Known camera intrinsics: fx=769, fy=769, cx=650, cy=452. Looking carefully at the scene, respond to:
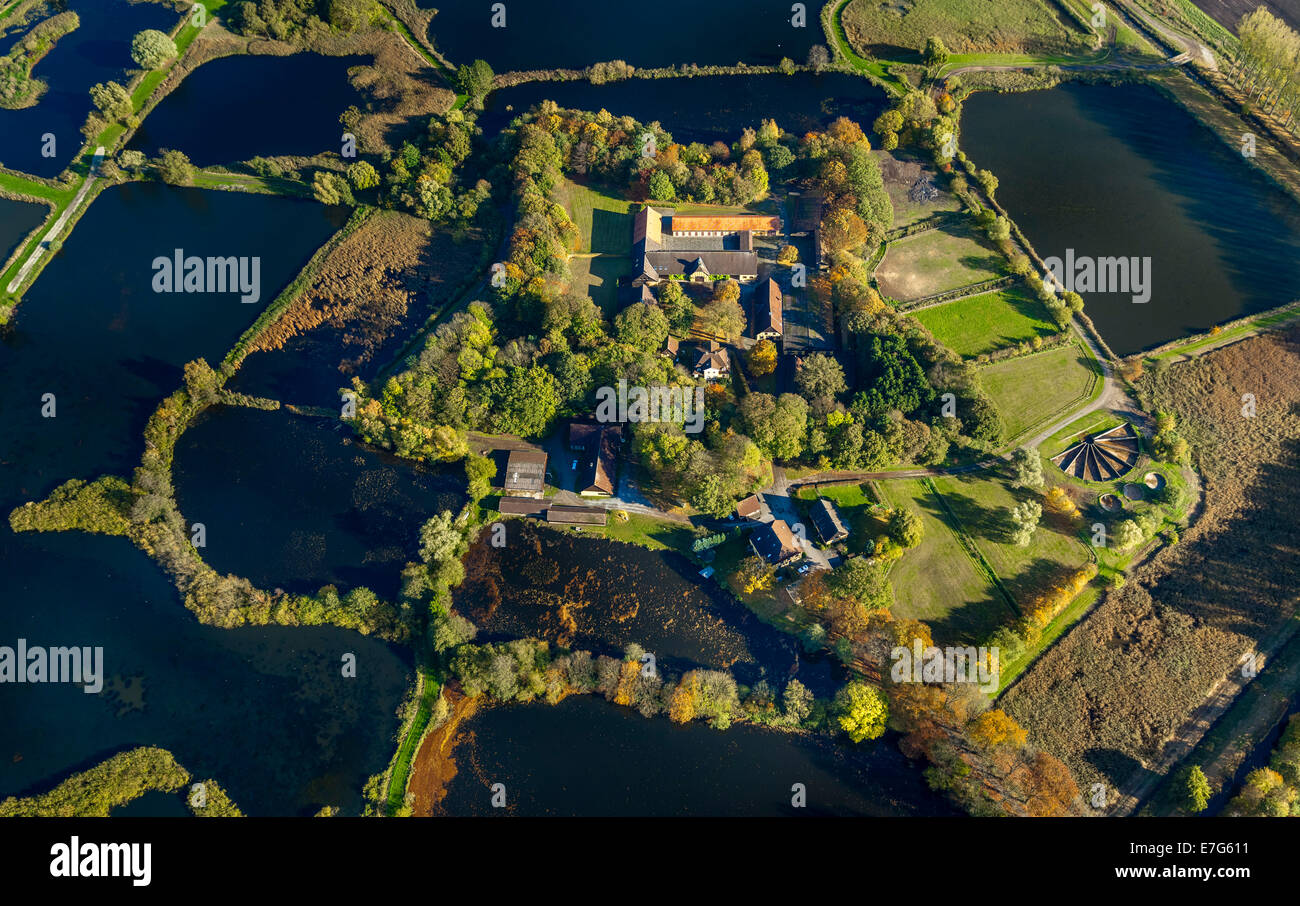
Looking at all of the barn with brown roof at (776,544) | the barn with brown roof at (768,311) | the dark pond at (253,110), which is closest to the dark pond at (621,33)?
the dark pond at (253,110)

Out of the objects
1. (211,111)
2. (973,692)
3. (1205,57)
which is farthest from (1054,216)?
(211,111)

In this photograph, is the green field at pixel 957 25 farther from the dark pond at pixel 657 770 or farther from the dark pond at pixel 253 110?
the dark pond at pixel 657 770

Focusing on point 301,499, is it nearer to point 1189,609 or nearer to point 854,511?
point 854,511

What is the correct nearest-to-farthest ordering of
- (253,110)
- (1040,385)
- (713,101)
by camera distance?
1. (1040,385)
2. (713,101)
3. (253,110)

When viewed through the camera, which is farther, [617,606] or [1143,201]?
[1143,201]

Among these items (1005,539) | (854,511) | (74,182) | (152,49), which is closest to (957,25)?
(1005,539)

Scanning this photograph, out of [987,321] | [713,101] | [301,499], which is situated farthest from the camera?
[713,101]

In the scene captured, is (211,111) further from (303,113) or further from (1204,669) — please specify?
(1204,669)
